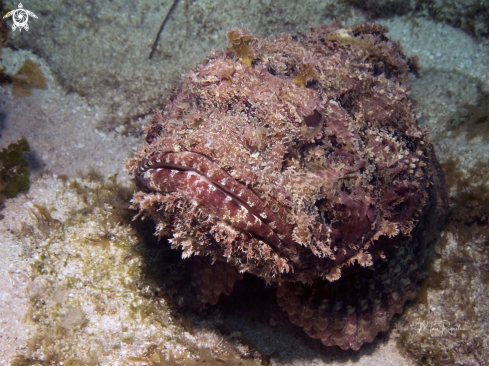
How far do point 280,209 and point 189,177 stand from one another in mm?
746

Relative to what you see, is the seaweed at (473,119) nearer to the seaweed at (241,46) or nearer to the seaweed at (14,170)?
the seaweed at (241,46)

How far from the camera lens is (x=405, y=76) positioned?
4652 mm

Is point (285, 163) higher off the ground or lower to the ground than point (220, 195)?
higher

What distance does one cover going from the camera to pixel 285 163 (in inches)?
106

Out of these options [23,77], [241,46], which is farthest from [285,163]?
[23,77]

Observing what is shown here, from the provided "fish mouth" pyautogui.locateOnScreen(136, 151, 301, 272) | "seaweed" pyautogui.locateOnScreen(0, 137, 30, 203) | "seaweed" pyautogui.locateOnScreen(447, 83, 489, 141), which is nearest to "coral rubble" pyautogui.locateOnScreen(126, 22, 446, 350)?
"fish mouth" pyautogui.locateOnScreen(136, 151, 301, 272)

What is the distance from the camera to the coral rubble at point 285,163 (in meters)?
2.49

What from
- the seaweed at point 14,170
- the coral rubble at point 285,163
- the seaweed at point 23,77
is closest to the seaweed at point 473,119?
the coral rubble at point 285,163

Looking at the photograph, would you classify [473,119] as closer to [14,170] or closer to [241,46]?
[241,46]

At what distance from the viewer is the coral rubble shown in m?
2.49

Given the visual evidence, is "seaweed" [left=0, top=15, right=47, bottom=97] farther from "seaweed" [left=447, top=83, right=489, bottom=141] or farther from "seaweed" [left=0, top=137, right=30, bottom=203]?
"seaweed" [left=447, top=83, right=489, bottom=141]

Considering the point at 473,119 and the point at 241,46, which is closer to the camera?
the point at 241,46

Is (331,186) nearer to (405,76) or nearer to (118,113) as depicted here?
(405,76)

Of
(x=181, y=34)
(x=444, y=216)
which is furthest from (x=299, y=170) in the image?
(x=181, y=34)
